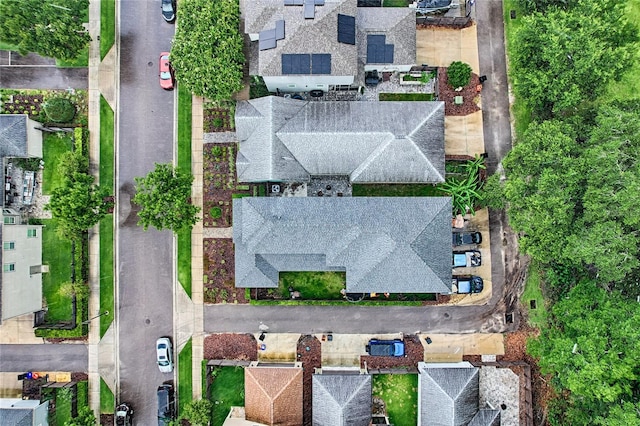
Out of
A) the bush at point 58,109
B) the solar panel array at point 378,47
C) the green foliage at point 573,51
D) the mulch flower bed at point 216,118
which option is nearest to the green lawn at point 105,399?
the bush at point 58,109

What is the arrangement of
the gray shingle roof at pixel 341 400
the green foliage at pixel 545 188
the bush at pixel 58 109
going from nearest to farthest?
1. the green foliage at pixel 545 188
2. the gray shingle roof at pixel 341 400
3. the bush at pixel 58 109

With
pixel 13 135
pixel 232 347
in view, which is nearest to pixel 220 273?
pixel 232 347

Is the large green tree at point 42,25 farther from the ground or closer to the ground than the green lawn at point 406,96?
farther from the ground

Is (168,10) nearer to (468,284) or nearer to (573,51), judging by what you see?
(573,51)

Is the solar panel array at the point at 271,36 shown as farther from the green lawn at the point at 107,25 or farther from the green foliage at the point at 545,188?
the green foliage at the point at 545,188

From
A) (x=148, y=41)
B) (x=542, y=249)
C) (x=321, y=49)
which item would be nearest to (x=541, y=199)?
(x=542, y=249)

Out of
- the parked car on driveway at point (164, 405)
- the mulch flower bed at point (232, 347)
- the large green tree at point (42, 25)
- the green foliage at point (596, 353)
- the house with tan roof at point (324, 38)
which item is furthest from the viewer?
the mulch flower bed at point (232, 347)

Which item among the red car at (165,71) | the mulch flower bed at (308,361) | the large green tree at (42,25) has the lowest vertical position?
the mulch flower bed at (308,361)

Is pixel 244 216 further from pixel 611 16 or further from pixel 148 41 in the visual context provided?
pixel 611 16
